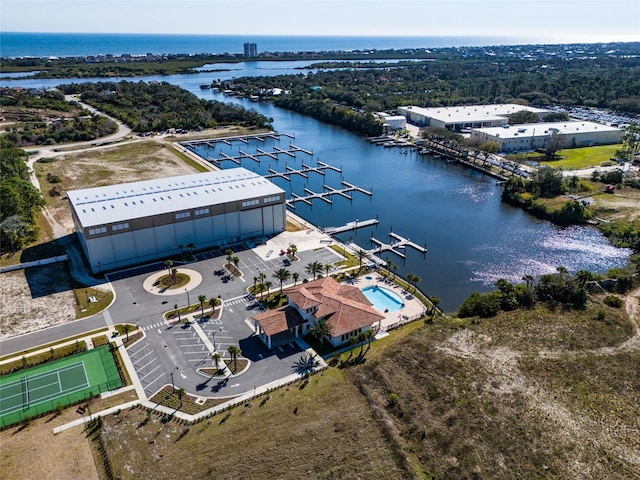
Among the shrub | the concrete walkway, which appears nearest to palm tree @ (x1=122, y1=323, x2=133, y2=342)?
the concrete walkway

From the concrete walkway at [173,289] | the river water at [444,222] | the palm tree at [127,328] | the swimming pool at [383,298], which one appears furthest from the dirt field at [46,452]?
the river water at [444,222]

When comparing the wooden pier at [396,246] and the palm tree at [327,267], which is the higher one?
the palm tree at [327,267]

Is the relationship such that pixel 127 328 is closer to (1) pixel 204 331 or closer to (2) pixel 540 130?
(1) pixel 204 331

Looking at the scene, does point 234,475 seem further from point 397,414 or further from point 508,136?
point 508,136

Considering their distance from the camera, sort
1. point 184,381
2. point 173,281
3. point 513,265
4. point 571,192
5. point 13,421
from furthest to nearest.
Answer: point 571,192, point 513,265, point 173,281, point 184,381, point 13,421

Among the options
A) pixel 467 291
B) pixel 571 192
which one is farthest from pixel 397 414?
pixel 571 192

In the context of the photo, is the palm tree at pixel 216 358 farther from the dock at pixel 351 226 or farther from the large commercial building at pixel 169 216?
the dock at pixel 351 226
